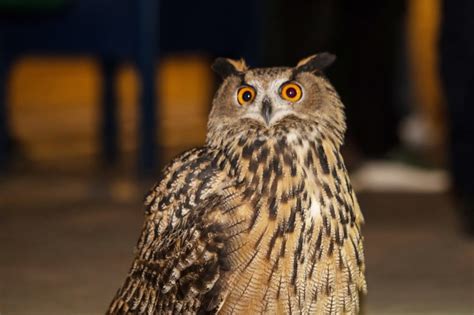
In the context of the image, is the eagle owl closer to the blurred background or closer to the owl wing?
the owl wing

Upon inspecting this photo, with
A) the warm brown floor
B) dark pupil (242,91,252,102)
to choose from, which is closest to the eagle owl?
dark pupil (242,91,252,102)

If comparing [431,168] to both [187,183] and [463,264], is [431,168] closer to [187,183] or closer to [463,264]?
[463,264]

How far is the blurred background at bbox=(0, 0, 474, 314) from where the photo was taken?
4.72 m

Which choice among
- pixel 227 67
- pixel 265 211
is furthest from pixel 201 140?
pixel 265 211

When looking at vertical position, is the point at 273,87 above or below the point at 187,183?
above

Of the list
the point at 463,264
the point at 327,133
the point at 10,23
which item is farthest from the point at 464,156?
the point at 10,23

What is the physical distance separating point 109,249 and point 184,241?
2.46 meters

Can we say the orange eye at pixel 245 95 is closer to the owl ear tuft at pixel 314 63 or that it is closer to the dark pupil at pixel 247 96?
the dark pupil at pixel 247 96

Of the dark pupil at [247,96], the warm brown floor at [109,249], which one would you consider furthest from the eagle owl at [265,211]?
the warm brown floor at [109,249]

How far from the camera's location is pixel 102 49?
24.3ft

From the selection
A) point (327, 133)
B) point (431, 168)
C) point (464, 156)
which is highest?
point (327, 133)

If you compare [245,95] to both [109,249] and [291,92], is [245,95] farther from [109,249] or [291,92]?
[109,249]

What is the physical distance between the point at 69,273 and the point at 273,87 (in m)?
2.19

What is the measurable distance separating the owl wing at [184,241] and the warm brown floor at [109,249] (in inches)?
46.1
